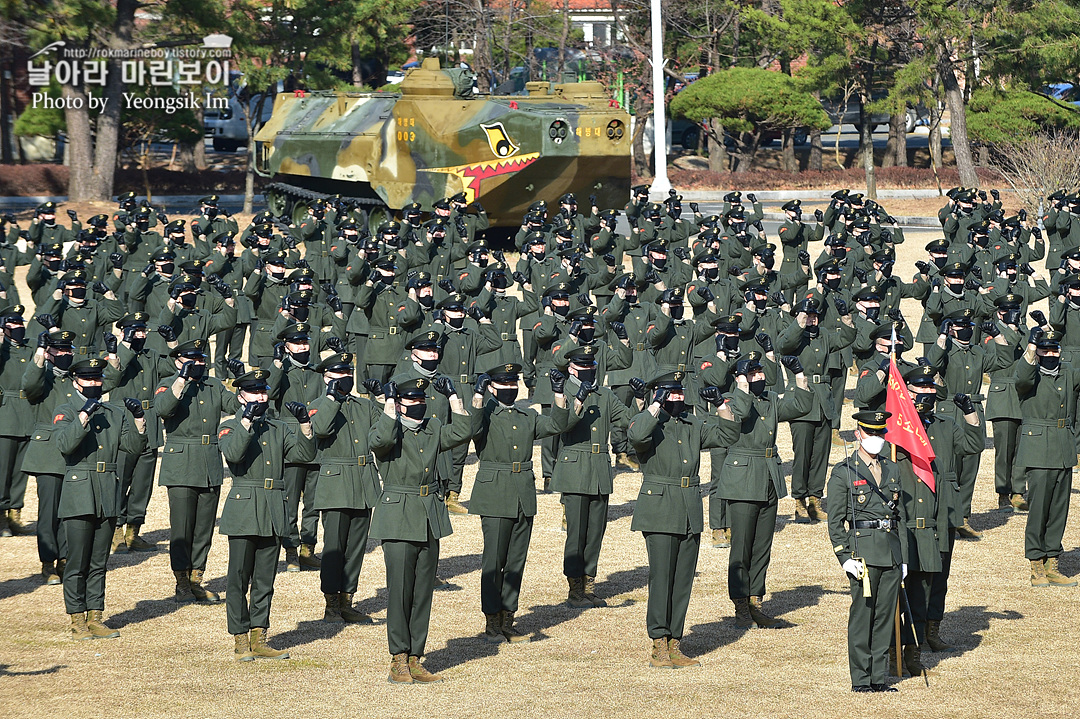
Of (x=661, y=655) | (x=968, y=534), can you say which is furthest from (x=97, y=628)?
(x=968, y=534)

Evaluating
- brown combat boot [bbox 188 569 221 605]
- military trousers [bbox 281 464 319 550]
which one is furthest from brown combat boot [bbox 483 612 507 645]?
brown combat boot [bbox 188 569 221 605]

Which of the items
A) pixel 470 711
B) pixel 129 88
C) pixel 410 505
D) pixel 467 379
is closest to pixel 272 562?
pixel 410 505

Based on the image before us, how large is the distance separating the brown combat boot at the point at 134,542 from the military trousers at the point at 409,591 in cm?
397

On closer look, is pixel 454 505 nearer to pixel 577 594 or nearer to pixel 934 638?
pixel 577 594

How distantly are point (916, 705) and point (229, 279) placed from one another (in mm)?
13305

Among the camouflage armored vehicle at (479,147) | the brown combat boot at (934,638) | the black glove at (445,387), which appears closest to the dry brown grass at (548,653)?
the brown combat boot at (934,638)

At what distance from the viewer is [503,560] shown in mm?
10484

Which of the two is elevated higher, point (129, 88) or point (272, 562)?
point (129, 88)

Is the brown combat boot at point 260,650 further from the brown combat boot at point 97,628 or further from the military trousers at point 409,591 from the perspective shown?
the brown combat boot at point 97,628

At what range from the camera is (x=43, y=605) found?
1129 cm

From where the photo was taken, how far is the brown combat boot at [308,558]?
1225 cm

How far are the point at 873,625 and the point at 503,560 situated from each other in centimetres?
260

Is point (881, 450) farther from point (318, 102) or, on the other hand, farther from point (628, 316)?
point (318, 102)

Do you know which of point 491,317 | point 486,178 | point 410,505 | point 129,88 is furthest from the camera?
point 129,88
